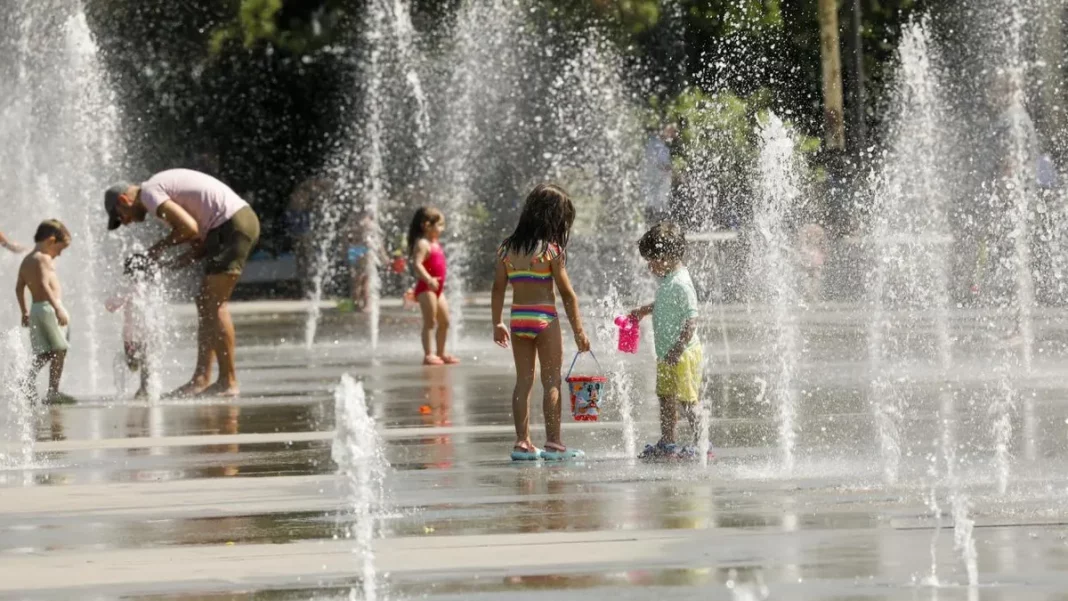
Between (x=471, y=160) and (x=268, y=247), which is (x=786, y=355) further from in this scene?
(x=268, y=247)

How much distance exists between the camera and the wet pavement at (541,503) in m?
6.99

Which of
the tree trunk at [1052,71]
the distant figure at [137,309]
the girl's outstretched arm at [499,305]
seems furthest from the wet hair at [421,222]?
the tree trunk at [1052,71]

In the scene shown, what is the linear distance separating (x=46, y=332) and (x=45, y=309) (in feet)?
0.58

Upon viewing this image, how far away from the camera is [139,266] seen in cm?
1475

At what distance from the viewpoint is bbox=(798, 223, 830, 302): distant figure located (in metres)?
24.9

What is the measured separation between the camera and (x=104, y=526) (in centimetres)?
853

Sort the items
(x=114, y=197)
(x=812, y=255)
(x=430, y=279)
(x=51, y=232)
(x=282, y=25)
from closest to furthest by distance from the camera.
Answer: (x=114, y=197) → (x=51, y=232) → (x=430, y=279) → (x=812, y=255) → (x=282, y=25)

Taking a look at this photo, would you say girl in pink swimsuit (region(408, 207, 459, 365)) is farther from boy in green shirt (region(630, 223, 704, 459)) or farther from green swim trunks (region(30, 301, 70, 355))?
boy in green shirt (region(630, 223, 704, 459))

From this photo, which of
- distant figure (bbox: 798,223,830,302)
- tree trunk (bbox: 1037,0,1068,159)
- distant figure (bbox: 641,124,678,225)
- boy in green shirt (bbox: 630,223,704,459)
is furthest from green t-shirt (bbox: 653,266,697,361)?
tree trunk (bbox: 1037,0,1068,159)

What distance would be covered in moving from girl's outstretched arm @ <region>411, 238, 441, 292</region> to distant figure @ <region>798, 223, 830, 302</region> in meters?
7.55

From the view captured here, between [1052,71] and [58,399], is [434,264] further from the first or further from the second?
[1052,71]

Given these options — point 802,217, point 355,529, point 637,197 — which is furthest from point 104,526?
point 637,197

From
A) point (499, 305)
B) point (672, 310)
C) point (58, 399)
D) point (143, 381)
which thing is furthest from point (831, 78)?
point (672, 310)

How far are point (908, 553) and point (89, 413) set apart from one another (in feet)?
25.1
